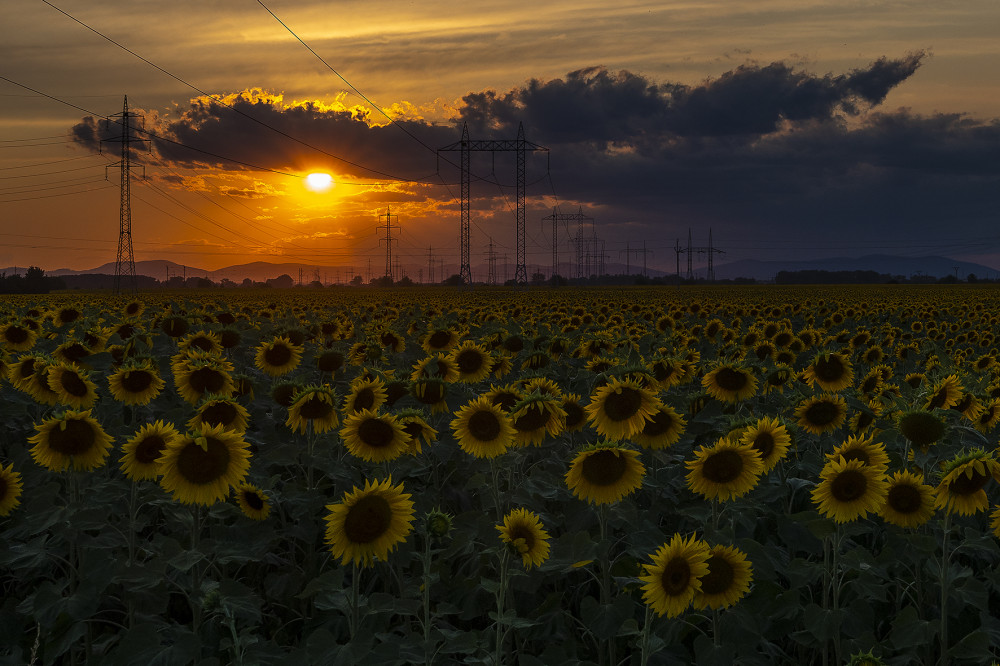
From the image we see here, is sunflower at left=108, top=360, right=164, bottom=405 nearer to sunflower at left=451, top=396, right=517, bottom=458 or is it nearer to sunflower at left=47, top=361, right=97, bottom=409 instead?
sunflower at left=47, top=361, right=97, bottom=409

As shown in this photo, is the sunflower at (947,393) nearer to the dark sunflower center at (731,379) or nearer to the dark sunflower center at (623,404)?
the dark sunflower center at (731,379)

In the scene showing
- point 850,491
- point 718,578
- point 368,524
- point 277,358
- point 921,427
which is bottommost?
point 718,578

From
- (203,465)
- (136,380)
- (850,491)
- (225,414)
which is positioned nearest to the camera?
(850,491)

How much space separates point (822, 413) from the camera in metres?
6.05

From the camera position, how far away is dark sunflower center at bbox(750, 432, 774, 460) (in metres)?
4.50

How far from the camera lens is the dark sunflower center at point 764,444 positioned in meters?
4.50

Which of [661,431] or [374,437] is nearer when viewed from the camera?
[374,437]

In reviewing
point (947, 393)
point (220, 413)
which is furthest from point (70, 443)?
point (947, 393)

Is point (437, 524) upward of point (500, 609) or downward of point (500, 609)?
upward

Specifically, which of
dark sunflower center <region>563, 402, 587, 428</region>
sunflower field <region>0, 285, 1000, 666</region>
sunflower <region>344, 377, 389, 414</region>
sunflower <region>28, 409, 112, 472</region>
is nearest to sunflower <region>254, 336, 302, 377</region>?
sunflower field <region>0, 285, 1000, 666</region>

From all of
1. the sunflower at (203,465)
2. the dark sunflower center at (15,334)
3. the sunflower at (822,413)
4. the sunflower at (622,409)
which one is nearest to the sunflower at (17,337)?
the dark sunflower center at (15,334)

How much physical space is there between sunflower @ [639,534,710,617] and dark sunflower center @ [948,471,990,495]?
178 cm

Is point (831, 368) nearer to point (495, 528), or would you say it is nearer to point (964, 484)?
point (964, 484)

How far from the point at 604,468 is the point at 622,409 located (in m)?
0.92
